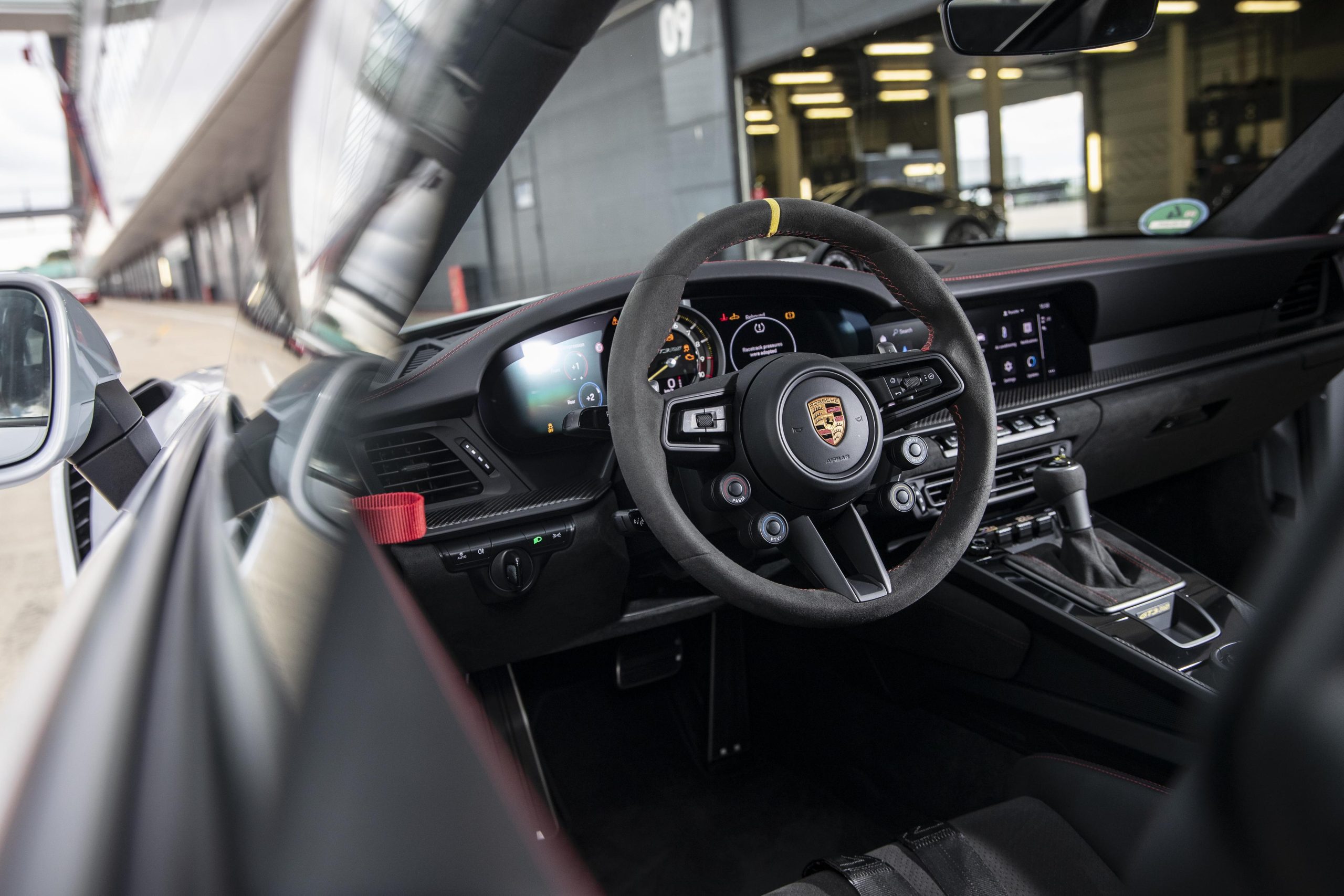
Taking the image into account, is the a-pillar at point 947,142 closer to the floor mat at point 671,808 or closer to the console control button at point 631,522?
the floor mat at point 671,808

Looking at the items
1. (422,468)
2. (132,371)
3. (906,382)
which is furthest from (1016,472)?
(132,371)

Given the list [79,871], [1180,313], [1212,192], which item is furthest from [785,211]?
[1212,192]

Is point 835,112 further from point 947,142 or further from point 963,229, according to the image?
point 963,229

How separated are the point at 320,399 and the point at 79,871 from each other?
366mm

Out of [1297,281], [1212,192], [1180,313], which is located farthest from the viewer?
[1212,192]

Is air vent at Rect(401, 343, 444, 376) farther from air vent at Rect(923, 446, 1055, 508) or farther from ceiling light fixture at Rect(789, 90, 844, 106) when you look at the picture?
ceiling light fixture at Rect(789, 90, 844, 106)

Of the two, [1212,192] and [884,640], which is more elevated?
[1212,192]

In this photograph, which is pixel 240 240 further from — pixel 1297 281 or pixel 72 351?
pixel 1297 281

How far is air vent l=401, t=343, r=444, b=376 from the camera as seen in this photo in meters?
1.87

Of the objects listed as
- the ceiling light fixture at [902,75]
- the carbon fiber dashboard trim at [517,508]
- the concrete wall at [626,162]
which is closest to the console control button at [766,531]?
the carbon fiber dashboard trim at [517,508]

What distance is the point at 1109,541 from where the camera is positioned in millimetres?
2393

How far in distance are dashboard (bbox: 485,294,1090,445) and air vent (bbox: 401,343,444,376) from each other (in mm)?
132

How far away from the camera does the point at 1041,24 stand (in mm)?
1657

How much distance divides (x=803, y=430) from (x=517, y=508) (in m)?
0.77
